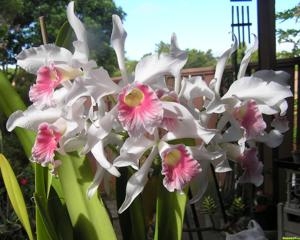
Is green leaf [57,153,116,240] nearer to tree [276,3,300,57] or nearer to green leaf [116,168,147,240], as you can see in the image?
green leaf [116,168,147,240]

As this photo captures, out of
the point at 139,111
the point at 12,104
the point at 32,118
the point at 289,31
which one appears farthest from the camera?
the point at 289,31

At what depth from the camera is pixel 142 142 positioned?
0.60 meters

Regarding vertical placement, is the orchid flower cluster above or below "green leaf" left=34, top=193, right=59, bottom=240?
above

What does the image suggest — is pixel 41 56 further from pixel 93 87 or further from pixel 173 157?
pixel 173 157

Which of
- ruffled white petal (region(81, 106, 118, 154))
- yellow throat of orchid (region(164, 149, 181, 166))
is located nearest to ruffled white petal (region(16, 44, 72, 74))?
ruffled white petal (region(81, 106, 118, 154))

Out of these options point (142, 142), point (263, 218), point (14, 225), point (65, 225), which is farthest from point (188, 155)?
point (263, 218)

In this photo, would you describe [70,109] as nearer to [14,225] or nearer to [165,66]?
[165,66]

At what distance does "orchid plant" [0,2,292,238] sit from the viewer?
57 cm

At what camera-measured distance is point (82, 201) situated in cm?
71

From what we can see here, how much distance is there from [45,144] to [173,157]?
0.64ft

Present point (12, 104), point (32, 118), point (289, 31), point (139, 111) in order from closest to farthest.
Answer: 1. point (139, 111)
2. point (32, 118)
3. point (12, 104)
4. point (289, 31)

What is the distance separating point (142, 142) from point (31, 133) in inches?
10.8

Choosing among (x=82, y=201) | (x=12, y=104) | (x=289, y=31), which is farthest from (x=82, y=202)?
(x=289, y=31)

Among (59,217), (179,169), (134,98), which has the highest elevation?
(134,98)
